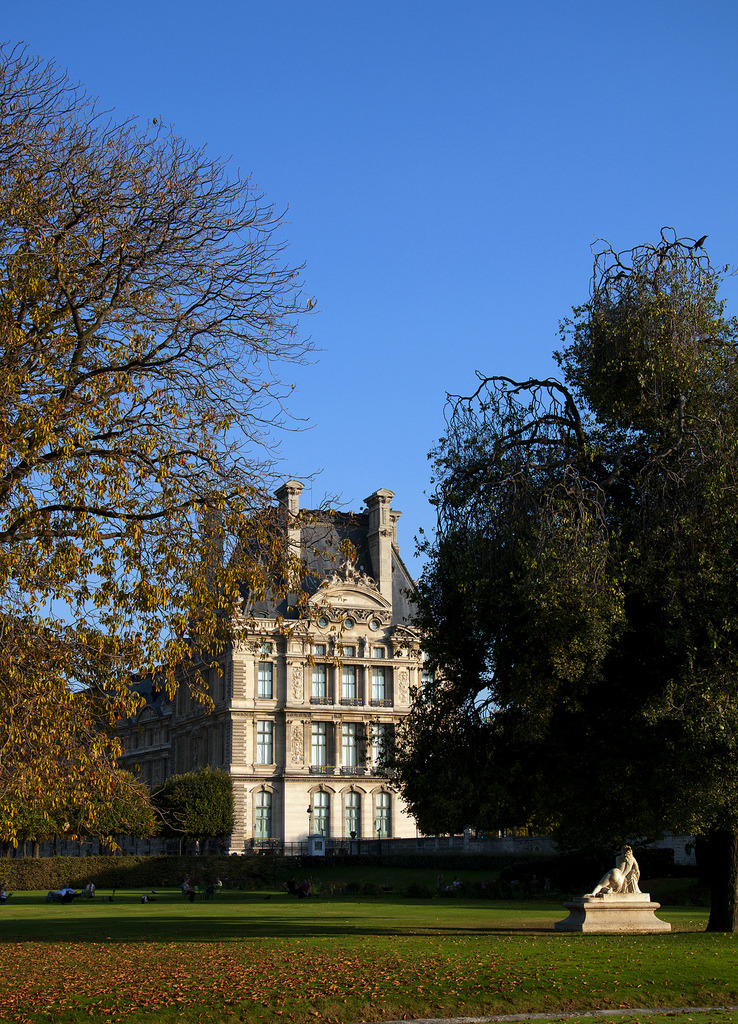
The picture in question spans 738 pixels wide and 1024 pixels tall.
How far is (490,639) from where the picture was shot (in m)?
20.5

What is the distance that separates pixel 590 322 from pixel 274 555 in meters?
10.1

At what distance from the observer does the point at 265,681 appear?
68.4 m

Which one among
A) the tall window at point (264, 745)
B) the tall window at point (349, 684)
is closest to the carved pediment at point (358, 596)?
the tall window at point (349, 684)

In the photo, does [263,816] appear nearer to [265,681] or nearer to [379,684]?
[265,681]

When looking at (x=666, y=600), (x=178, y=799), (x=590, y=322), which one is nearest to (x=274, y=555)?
(x=666, y=600)

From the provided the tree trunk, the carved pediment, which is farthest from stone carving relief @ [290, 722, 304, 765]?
the tree trunk

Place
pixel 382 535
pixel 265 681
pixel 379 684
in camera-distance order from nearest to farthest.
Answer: pixel 265 681 < pixel 379 684 < pixel 382 535

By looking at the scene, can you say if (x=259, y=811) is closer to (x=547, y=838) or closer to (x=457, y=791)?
(x=547, y=838)

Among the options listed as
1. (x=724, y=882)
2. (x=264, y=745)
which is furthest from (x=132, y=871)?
(x=724, y=882)

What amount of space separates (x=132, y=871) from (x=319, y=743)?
2054 cm

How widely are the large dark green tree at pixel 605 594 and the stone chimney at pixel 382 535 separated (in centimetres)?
4920

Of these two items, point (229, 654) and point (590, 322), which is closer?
point (590, 322)

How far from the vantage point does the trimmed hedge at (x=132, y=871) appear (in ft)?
157

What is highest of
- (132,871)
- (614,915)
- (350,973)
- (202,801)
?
(202,801)
